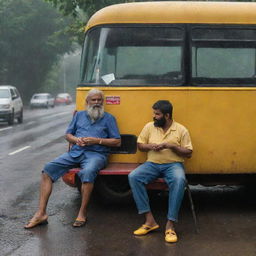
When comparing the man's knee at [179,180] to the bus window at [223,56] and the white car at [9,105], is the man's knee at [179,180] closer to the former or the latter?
the bus window at [223,56]

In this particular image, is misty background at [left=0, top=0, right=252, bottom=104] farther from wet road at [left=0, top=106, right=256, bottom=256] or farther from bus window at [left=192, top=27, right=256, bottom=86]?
bus window at [left=192, top=27, right=256, bottom=86]

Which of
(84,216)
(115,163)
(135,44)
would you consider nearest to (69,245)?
(84,216)

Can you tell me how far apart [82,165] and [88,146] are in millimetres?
265

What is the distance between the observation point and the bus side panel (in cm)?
667

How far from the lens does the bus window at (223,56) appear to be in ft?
22.1

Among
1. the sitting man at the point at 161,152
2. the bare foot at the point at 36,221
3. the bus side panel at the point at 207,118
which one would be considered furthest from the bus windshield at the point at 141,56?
the bare foot at the point at 36,221

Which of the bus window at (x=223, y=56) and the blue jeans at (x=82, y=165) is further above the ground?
the bus window at (x=223, y=56)

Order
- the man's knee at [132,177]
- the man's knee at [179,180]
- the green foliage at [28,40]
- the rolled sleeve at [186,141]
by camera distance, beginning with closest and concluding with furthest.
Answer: the man's knee at [179,180] < the man's knee at [132,177] < the rolled sleeve at [186,141] < the green foliage at [28,40]

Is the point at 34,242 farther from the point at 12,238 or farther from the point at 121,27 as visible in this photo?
the point at 121,27

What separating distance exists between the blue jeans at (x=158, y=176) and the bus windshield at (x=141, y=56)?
115cm

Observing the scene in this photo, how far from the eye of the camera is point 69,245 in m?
5.43

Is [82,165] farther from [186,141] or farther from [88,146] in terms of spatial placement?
[186,141]

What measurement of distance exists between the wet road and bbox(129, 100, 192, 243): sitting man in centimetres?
50

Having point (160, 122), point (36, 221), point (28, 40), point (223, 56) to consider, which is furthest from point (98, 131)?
point (28, 40)
